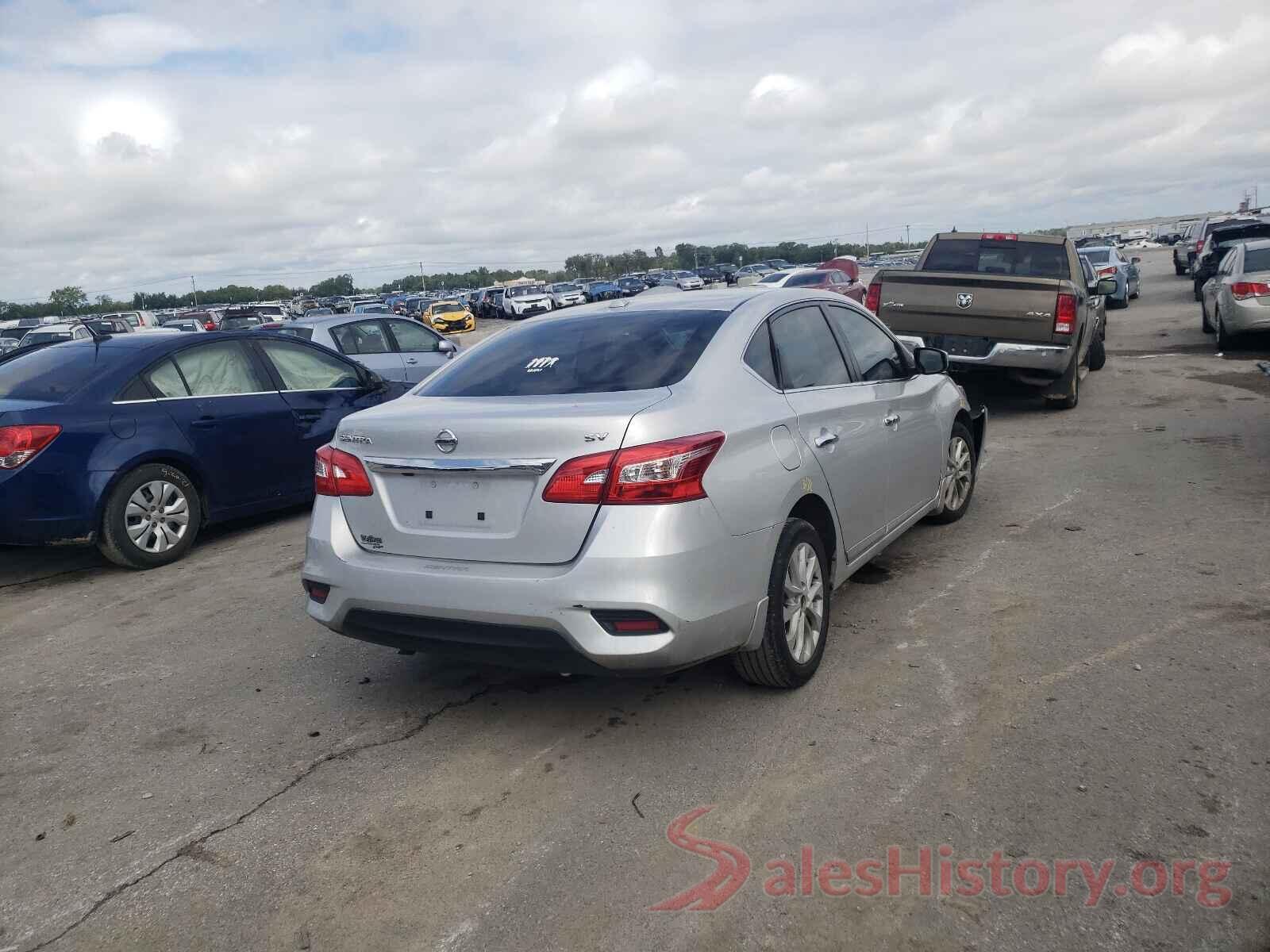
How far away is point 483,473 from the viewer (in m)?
3.76

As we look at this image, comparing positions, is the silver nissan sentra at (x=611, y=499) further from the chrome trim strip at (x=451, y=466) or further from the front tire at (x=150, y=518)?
the front tire at (x=150, y=518)

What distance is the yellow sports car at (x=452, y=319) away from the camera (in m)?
A: 41.5

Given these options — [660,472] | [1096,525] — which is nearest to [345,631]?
[660,472]

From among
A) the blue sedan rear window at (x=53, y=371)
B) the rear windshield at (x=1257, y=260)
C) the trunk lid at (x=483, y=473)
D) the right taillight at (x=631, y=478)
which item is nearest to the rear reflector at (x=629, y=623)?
the trunk lid at (x=483, y=473)

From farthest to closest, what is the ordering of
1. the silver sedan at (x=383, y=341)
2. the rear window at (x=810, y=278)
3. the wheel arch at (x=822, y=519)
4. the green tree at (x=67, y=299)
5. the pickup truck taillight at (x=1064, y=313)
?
the green tree at (x=67, y=299)
the rear window at (x=810, y=278)
the silver sedan at (x=383, y=341)
the pickup truck taillight at (x=1064, y=313)
the wheel arch at (x=822, y=519)

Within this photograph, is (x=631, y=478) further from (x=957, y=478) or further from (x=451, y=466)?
(x=957, y=478)

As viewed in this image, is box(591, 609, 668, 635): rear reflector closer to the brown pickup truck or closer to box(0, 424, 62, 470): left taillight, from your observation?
box(0, 424, 62, 470): left taillight

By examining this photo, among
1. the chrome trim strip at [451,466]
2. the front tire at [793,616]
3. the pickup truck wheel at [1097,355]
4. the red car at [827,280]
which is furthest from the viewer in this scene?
the red car at [827,280]

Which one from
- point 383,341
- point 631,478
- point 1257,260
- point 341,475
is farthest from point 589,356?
point 1257,260

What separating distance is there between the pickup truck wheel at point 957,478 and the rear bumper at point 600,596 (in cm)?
297

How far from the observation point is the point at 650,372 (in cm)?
414

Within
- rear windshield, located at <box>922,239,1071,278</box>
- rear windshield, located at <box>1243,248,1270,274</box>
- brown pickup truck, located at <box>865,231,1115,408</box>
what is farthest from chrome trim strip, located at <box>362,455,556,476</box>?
rear windshield, located at <box>1243,248,1270,274</box>

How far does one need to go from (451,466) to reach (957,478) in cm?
405

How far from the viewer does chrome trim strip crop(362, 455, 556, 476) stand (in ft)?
12.0
